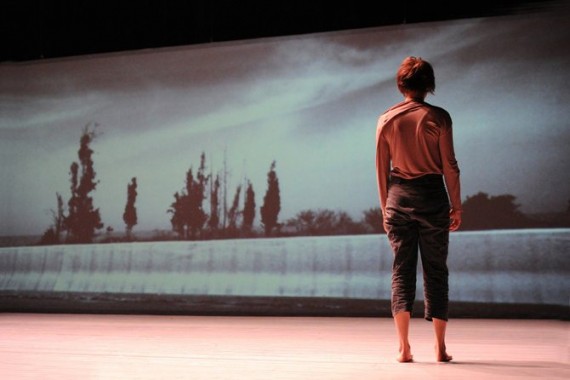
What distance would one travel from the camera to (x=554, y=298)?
516cm

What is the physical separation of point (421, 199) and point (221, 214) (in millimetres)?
3574

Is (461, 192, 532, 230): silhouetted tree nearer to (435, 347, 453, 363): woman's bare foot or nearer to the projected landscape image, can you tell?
the projected landscape image

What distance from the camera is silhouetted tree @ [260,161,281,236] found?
19.7 feet

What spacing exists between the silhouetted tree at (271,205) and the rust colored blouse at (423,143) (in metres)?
3.14

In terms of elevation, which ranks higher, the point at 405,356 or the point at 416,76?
the point at 416,76

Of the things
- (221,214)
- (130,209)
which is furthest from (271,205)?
(130,209)

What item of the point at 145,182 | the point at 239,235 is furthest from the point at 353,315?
the point at 145,182

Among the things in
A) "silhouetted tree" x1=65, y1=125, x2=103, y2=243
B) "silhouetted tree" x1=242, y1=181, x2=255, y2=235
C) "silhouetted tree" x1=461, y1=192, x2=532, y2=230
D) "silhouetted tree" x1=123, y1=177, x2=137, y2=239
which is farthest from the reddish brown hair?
"silhouetted tree" x1=65, y1=125, x2=103, y2=243

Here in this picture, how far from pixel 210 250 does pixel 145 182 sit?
3.40 feet

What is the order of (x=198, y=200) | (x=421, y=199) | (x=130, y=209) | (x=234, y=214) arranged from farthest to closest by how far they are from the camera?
(x=130, y=209)
(x=198, y=200)
(x=234, y=214)
(x=421, y=199)

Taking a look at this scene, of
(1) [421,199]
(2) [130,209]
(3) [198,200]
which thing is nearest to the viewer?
(1) [421,199]

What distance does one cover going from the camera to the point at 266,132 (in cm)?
615

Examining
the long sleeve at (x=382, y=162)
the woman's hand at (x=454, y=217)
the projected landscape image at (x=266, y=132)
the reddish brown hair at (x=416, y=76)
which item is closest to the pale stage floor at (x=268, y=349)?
the woman's hand at (x=454, y=217)

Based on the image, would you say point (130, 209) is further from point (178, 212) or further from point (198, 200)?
point (198, 200)
